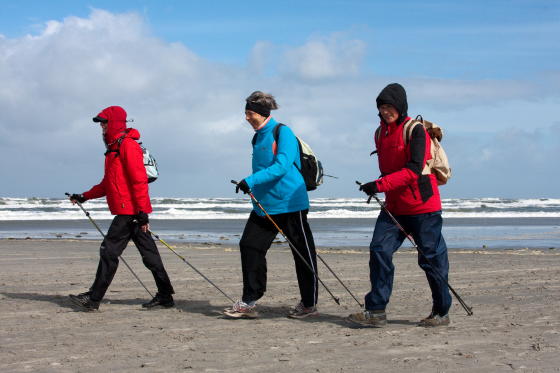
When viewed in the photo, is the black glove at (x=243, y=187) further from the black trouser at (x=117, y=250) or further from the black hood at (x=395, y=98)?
the black trouser at (x=117, y=250)

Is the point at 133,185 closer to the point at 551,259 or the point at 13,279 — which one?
the point at 13,279

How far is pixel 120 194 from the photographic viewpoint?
266 inches

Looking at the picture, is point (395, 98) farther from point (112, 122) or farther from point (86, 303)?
point (86, 303)

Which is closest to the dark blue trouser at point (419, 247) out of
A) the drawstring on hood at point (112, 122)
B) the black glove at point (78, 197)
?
the drawstring on hood at point (112, 122)

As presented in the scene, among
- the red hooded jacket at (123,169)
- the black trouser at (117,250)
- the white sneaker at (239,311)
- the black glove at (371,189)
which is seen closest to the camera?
the black glove at (371,189)

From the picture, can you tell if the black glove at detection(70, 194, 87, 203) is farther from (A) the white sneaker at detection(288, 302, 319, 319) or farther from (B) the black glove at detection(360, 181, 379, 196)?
(B) the black glove at detection(360, 181, 379, 196)

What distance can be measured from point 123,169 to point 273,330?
2168 mm

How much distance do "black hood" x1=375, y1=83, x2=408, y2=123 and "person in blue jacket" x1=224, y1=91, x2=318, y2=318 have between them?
97 cm

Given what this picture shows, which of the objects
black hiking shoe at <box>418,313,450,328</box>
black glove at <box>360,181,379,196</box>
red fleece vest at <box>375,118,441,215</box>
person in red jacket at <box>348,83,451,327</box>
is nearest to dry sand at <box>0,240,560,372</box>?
black hiking shoe at <box>418,313,450,328</box>

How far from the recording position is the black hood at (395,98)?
18.1 ft

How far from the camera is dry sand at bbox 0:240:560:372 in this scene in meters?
4.55

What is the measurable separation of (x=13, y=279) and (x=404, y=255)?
23.2 feet

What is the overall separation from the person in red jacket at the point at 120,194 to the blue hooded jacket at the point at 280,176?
1162mm

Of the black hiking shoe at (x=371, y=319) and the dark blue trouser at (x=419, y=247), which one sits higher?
the dark blue trouser at (x=419, y=247)
